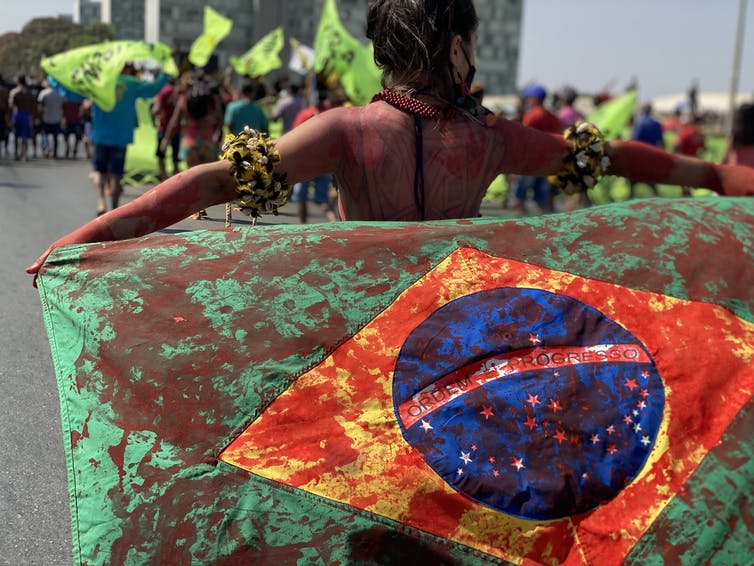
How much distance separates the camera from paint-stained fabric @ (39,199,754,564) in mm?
1927

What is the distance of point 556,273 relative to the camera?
2.19 m

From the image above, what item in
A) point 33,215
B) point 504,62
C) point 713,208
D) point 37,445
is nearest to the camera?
point 713,208

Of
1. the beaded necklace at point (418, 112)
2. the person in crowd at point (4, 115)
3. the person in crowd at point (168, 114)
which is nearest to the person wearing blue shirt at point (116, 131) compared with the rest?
the person in crowd at point (168, 114)

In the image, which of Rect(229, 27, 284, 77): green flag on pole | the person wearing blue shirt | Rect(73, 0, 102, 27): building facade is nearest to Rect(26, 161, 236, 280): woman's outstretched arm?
the person wearing blue shirt

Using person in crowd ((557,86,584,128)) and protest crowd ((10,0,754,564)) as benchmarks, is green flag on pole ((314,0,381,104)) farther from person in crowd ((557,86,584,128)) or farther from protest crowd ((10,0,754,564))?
protest crowd ((10,0,754,564))

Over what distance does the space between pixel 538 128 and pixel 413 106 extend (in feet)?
27.7

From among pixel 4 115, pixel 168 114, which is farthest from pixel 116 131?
pixel 4 115

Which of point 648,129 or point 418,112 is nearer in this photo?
point 418,112

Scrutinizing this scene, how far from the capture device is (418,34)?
235 cm

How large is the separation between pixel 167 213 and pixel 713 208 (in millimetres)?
1459

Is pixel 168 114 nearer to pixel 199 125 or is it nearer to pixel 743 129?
pixel 199 125

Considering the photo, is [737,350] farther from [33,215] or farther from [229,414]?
[33,215]

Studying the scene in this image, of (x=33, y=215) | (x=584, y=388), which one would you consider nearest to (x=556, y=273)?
(x=584, y=388)

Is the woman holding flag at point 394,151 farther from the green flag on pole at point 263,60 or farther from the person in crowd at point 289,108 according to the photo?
the green flag on pole at point 263,60
